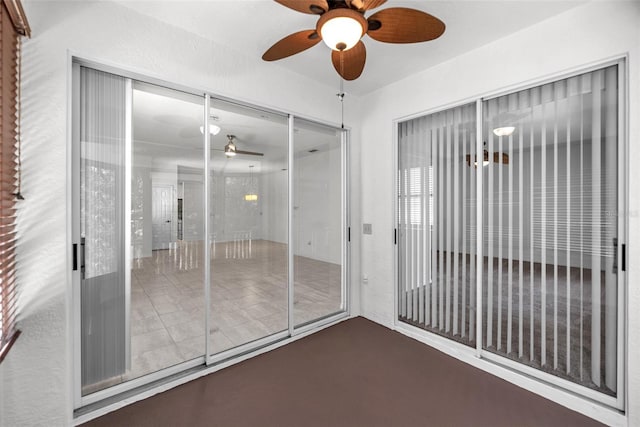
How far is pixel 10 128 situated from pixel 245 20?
1.65 meters

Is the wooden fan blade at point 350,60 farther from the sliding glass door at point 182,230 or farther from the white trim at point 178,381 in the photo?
the white trim at point 178,381

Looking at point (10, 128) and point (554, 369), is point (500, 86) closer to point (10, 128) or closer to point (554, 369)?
point (554, 369)

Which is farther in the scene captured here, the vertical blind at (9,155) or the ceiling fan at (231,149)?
the ceiling fan at (231,149)

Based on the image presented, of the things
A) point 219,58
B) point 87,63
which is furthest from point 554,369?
point 87,63

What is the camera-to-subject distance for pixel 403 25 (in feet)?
5.16

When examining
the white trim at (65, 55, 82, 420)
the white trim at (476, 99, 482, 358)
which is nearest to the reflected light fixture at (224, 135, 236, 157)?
the white trim at (65, 55, 82, 420)

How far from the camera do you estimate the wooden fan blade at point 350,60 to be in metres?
1.84

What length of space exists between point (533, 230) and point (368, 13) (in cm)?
217

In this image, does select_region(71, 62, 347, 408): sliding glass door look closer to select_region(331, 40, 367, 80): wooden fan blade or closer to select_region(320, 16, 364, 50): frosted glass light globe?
select_region(331, 40, 367, 80): wooden fan blade

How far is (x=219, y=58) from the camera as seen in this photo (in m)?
2.41

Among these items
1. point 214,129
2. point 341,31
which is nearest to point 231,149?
point 214,129

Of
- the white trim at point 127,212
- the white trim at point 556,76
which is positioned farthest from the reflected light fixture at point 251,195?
the white trim at point 556,76

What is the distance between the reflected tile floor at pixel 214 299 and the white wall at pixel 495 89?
81 cm

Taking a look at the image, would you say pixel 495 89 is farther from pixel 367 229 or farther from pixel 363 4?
pixel 367 229
